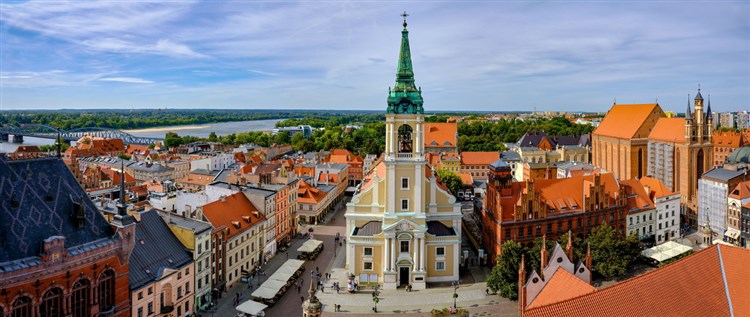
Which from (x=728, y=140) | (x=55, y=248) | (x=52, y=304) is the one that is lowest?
(x=52, y=304)

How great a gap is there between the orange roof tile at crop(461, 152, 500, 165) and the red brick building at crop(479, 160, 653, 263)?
55.7 m

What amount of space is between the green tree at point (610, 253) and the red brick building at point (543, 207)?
423 centimetres

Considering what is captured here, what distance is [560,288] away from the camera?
26.9 m

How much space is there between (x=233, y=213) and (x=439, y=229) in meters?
20.0

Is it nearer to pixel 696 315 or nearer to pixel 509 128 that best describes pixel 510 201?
pixel 696 315

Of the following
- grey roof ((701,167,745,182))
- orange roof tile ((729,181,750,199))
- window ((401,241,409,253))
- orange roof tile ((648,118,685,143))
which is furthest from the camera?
orange roof tile ((648,118,685,143))

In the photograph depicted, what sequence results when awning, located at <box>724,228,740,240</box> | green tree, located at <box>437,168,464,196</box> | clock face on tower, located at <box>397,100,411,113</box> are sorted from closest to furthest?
clock face on tower, located at <box>397,100,411,113</box>, awning, located at <box>724,228,740,240</box>, green tree, located at <box>437,168,464,196</box>

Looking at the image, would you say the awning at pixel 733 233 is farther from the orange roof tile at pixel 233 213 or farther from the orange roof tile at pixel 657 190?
the orange roof tile at pixel 233 213

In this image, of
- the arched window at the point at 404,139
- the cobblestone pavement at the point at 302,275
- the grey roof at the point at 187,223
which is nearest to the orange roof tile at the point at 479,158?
the cobblestone pavement at the point at 302,275

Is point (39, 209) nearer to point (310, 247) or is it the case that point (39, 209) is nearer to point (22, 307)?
point (22, 307)

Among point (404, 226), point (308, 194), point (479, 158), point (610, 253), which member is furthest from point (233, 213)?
point (479, 158)

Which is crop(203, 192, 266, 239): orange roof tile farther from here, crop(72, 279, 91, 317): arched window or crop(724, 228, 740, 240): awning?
crop(724, 228, 740, 240): awning

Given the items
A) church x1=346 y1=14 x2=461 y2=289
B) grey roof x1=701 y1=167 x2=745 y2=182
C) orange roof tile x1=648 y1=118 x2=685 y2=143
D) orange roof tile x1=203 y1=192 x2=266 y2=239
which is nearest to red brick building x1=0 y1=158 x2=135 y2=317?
orange roof tile x1=203 y1=192 x2=266 y2=239

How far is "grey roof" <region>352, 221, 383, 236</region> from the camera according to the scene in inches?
1928
